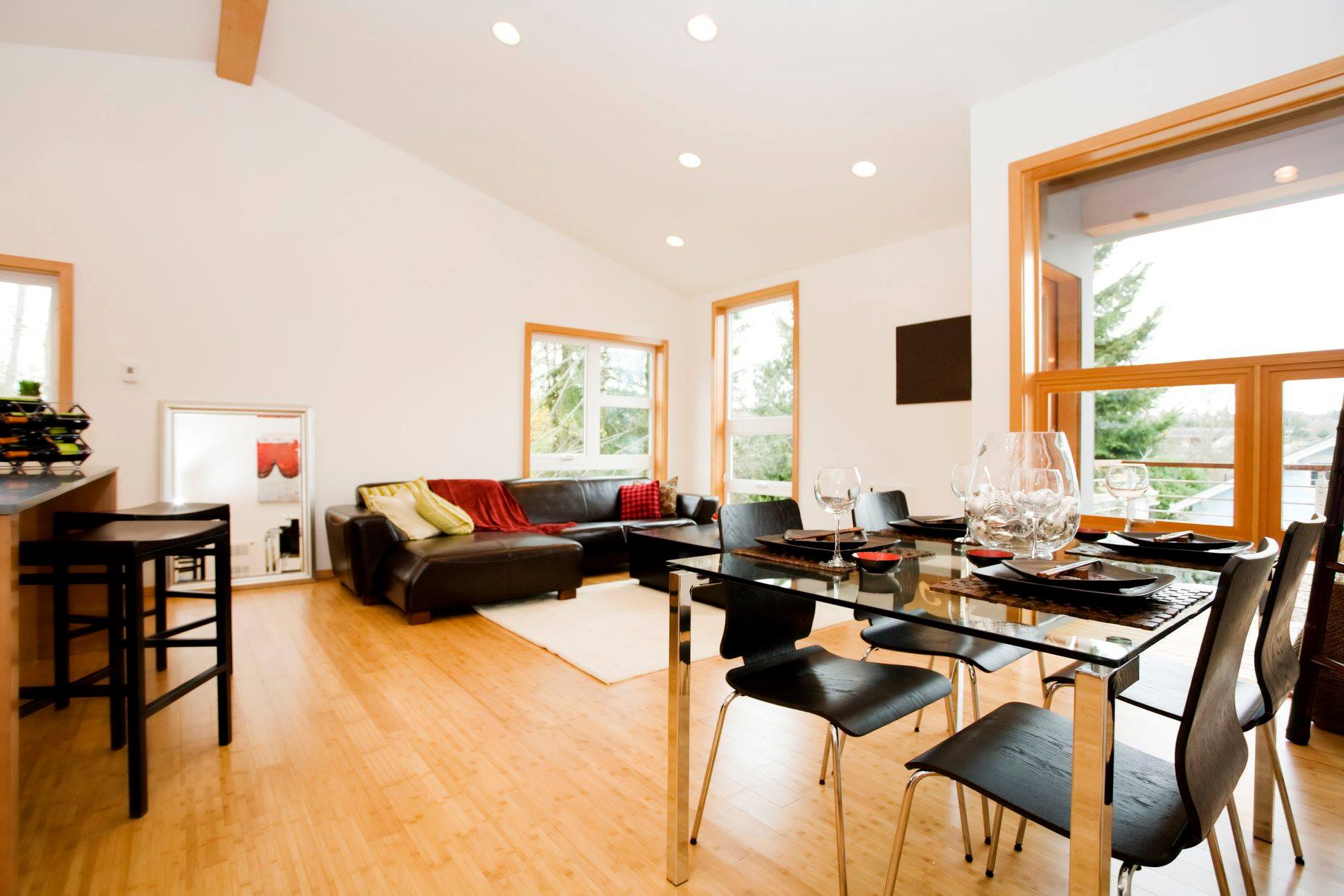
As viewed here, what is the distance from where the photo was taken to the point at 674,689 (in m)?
1.47

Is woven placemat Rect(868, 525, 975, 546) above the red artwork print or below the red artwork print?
below

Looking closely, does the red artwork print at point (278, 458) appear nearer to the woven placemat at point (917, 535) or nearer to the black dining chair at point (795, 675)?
the black dining chair at point (795, 675)

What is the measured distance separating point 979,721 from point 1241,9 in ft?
9.76

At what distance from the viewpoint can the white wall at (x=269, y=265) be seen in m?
4.08

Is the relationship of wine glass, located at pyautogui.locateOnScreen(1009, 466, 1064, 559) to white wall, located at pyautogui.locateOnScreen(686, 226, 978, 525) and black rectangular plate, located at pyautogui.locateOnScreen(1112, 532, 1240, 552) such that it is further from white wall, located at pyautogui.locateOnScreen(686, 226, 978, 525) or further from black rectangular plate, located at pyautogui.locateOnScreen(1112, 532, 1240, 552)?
white wall, located at pyautogui.locateOnScreen(686, 226, 978, 525)

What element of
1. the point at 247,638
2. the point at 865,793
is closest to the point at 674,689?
the point at 865,793

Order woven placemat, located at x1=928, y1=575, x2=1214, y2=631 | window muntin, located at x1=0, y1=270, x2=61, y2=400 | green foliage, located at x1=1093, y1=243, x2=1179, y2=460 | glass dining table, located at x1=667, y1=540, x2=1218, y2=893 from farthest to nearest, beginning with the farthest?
window muntin, located at x1=0, y1=270, x2=61, y2=400, green foliage, located at x1=1093, y1=243, x2=1179, y2=460, woven placemat, located at x1=928, y1=575, x2=1214, y2=631, glass dining table, located at x1=667, y1=540, x2=1218, y2=893

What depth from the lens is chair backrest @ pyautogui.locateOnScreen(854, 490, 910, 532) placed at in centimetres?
225

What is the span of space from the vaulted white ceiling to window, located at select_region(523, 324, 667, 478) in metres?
1.28

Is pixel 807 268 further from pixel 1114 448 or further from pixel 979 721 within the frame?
pixel 979 721

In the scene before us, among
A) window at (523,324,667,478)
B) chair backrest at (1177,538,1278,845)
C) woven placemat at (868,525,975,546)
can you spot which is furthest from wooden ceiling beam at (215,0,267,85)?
chair backrest at (1177,538,1278,845)

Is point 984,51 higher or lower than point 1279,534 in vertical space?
higher

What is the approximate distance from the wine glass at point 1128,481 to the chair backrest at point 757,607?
86 cm

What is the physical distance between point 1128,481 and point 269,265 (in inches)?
205
